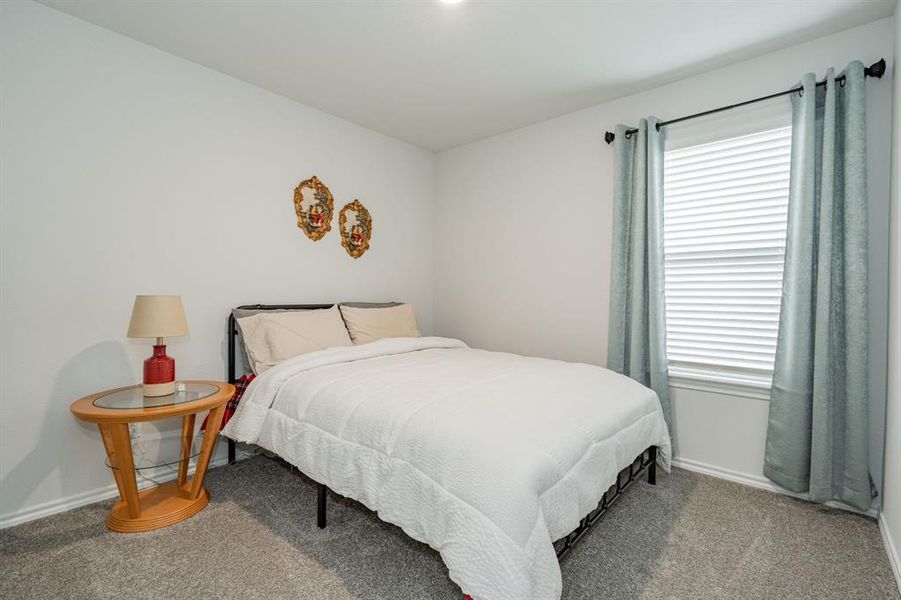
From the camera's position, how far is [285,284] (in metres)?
3.15

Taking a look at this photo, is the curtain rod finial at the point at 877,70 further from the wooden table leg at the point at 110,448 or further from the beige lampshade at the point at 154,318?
the wooden table leg at the point at 110,448

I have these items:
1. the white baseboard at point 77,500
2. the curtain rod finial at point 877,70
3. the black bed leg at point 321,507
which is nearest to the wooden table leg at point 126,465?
the white baseboard at point 77,500

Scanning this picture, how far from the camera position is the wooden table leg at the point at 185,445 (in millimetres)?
2402

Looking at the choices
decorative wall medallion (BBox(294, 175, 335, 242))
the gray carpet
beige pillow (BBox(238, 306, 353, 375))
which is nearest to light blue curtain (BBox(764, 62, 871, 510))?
the gray carpet

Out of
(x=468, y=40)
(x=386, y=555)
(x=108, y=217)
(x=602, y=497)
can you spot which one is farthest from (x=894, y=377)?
(x=108, y=217)

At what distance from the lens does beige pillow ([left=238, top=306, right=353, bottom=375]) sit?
259cm

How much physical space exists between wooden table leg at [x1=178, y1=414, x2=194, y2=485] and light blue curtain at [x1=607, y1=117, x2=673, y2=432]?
104 inches

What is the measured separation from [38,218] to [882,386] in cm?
431

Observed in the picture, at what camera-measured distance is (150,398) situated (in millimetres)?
2121

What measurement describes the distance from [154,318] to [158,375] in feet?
0.95

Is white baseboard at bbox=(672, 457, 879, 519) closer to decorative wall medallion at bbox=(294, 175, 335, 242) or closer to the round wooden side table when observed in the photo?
the round wooden side table

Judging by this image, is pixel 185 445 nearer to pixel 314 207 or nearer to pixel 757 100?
pixel 314 207

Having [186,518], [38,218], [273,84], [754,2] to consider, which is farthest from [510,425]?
[273,84]

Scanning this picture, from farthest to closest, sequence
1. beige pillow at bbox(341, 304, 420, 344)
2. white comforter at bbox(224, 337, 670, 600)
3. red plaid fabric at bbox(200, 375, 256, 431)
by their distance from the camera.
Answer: beige pillow at bbox(341, 304, 420, 344)
red plaid fabric at bbox(200, 375, 256, 431)
white comforter at bbox(224, 337, 670, 600)
